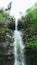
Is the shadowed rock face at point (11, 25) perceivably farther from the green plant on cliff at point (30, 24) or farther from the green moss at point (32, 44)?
the green moss at point (32, 44)

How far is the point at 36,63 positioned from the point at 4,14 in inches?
61.9

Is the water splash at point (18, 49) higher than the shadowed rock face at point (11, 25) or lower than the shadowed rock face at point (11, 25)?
lower

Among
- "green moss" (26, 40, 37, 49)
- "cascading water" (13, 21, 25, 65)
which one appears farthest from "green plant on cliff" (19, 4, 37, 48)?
"cascading water" (13, 21, 25, 65)

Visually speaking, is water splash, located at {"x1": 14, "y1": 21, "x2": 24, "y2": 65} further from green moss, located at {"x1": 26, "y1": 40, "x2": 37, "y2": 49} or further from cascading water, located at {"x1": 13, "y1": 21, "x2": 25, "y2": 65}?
green moss, located at {"x1": 26, "y1": 40, "x2": 37, "y2": 49}

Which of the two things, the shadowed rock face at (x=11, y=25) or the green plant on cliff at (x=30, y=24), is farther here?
the shadowed rock face at (x=11, y=25)

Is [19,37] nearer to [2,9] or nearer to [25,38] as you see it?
[25,38]

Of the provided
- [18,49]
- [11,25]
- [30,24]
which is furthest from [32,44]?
[11,25]

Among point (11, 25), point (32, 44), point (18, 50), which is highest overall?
point (11, 25)

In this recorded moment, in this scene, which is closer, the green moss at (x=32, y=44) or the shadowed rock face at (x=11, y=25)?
the green moss at (x=32, y=44)

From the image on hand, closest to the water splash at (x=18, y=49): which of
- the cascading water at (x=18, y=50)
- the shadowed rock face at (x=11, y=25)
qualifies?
the cascading water at (x=18, y=50)

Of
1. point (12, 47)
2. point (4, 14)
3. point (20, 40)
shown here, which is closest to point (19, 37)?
point (20, 40)

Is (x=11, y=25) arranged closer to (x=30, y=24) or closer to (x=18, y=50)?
(x=30, y=24)

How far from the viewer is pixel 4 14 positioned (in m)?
5.29

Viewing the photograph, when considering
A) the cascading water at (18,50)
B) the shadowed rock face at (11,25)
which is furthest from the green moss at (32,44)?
the shadowed rock face at (11,25)
